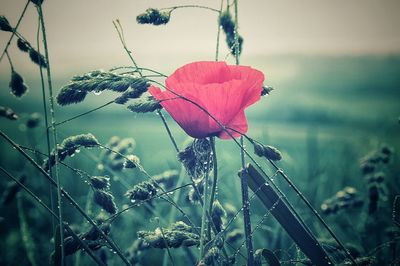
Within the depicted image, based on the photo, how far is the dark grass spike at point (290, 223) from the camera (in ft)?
2.57

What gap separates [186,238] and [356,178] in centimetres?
149

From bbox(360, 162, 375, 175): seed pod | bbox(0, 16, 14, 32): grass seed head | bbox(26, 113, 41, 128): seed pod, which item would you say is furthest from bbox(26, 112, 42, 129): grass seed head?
bbox(360, 162, 375, 175): seed pod

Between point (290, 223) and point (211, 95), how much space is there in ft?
0.83

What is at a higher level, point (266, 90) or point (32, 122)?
point (266, 90)

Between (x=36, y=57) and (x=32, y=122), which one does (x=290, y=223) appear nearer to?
(x=36, y=57)

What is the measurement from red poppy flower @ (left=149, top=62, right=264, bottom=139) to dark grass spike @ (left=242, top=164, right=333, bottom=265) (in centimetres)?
9

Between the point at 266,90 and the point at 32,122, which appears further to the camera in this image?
the point at 32,122

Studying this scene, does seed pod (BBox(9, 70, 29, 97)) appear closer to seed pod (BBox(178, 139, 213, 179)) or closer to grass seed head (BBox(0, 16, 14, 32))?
grass seed head (BBox(0, 16, 14, 32))

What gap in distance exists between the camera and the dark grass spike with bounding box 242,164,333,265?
0.78 metres

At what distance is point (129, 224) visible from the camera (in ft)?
5.48

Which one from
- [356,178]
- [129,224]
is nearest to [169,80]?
[129,224]

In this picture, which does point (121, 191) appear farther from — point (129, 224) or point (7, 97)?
point (7, 97)

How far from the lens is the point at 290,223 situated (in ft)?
2.64

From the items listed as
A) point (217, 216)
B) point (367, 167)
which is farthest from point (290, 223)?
point (367, 167)
